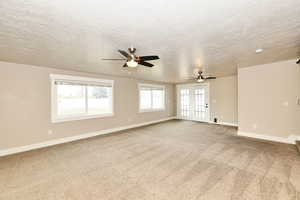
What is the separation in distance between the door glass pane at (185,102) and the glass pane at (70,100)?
5935 mm

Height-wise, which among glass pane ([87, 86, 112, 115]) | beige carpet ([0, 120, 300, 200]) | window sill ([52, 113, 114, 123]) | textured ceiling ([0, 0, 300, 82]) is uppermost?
textured ceiling ([0, 0, 300, 82])

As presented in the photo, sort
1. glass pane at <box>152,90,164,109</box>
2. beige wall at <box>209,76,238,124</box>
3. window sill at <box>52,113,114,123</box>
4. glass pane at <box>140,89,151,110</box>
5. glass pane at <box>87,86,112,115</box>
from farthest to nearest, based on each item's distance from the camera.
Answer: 1. glass pane at <box>152,90,164,109</box>
2. glass pane at <box>140,89,151,110</box>
3. beige wall at <box>209,76,238,124</box>
4. glass pane at <box>87,86,112,115</box>
5. window sill at <box>52,113,114,123</box>

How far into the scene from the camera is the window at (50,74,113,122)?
4168mm

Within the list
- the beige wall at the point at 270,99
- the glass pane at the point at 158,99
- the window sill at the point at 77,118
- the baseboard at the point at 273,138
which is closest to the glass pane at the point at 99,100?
the window sill at the point at 77,118

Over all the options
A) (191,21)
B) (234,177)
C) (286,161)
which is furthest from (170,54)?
(286,161)

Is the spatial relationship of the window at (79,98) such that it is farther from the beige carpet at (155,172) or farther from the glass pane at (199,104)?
the glass pane at (199,104)

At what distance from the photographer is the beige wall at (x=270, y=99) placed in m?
3.81

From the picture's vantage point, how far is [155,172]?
2.43 meters

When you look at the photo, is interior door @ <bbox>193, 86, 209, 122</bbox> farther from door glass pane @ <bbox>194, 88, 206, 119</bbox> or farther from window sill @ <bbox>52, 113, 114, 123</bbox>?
window sill @ <bbox>52, 113, 114, 123</bbox>

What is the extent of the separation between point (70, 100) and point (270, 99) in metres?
6.73

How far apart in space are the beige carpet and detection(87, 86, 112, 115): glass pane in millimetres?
1651

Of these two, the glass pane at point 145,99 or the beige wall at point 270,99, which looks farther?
the glass pane at point 145,99

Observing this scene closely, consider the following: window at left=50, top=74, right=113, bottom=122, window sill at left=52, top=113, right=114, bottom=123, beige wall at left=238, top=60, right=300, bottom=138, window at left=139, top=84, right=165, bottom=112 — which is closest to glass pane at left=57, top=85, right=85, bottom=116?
window at left=50, top=74, right=113, bottom=122

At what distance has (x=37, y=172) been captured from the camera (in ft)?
8.16
